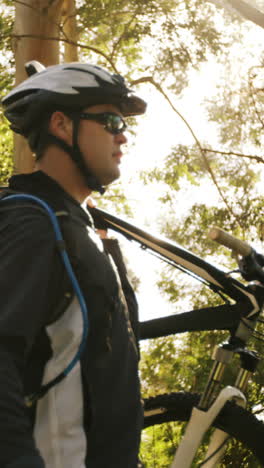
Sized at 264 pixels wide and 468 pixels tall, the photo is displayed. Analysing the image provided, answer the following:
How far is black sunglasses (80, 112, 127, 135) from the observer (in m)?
1.86

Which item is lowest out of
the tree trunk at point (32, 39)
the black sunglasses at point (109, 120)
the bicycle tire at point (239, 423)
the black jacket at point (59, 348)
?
the bicycle tire at point (239, 423)

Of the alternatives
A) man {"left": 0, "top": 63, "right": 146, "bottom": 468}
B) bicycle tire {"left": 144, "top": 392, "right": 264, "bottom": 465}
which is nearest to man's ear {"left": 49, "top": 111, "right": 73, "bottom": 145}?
man {"left": 0, "top": 63, "right": 146, "bottom": 468}

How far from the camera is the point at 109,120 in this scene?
73.9 inches

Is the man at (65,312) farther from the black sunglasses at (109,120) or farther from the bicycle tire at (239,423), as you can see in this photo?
the bicycle tire at (239,423)

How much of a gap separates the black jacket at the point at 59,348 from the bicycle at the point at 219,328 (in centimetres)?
73

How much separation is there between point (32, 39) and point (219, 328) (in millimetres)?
4187

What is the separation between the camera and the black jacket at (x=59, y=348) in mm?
1270

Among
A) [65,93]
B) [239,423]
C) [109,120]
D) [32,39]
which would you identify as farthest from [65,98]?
[32,39]

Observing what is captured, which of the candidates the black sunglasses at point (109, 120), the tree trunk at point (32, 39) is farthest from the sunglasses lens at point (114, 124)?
the tree trunk at point (32, 39)

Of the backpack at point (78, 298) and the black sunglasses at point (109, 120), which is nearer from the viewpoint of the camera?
the backpack at point (78, 298)

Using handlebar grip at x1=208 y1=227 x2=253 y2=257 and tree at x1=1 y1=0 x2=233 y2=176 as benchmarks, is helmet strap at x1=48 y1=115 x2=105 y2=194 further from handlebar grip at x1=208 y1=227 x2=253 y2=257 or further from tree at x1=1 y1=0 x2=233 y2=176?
tree at x1=1 y1=0 x2=233 y2=176

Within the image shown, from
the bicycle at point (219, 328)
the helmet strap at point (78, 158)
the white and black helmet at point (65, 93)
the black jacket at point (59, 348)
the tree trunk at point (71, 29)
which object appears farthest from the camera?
the tree trunk at point (71, 29)

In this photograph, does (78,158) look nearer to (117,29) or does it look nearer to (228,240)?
(228,240)

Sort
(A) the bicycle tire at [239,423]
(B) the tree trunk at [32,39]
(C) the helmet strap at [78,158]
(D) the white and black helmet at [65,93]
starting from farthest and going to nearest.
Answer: (B) the tree trunk at [32,39] → (A) the bicycle tire at [239,423] → (D) the white and black helmet at [65,93] → (C) the helmet strap at [78,158]
